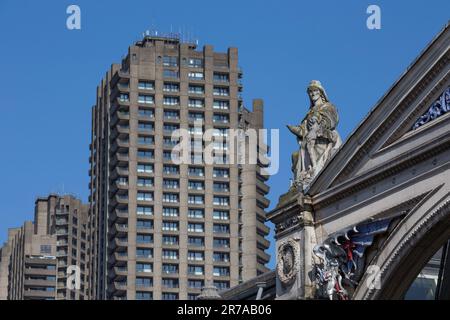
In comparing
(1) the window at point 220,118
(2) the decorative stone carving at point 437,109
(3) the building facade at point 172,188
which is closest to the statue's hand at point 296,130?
(2) the decorative stone carving at point 437,109

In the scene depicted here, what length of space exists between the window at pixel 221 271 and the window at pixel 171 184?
12176 mm

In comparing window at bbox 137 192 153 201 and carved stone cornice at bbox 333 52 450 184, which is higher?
window at bbox 137 192 153 201

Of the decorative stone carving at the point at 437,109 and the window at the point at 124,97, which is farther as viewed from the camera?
the window at the point at 124,97

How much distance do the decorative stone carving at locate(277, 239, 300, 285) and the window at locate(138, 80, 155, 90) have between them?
13723 centimetres

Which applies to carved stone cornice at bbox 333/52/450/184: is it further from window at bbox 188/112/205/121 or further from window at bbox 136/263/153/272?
window at bbox 188/112/205/121

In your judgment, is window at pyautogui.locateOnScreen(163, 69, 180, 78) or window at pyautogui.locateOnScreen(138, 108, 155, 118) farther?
window at pyautogui.locateOnScreen(163, 69, 180, 78)

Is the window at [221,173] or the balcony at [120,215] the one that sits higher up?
the window at [221,173]

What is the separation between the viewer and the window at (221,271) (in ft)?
587

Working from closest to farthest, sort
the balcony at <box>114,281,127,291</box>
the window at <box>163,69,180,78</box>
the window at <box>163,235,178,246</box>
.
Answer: the balcony at <box>114,281,127,291</box>
the window at <box>163,235,178,246</box>
the window at <box>163,69,180,78</box>

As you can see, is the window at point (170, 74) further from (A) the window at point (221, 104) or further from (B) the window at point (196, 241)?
(B) the window at point (196, 241)

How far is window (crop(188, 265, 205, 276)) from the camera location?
7013 inches

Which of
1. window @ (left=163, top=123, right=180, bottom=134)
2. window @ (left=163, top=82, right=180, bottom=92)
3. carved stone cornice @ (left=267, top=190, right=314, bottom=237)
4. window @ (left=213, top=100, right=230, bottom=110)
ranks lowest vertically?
carved stone cornice @ (left=267, top=190, right=314, bottom=237)

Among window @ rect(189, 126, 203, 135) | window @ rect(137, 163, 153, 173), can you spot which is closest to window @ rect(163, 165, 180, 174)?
window @ rect(137, 163, 153, 173)

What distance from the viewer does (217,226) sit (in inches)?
7151
